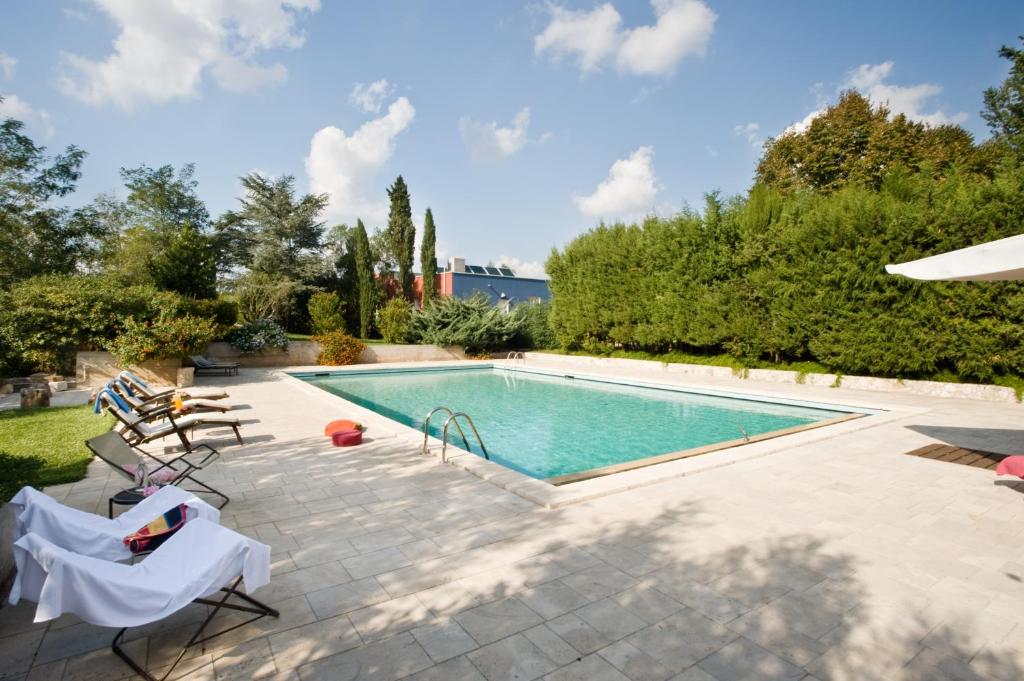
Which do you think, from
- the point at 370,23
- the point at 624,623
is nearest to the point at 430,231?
the point at 370,23

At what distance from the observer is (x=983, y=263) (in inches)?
180

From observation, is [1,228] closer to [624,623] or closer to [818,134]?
[624,623]

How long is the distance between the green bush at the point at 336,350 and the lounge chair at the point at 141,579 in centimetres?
1716

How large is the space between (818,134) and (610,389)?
16.3m

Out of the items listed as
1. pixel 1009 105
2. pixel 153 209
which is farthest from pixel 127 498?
pixel 153 209

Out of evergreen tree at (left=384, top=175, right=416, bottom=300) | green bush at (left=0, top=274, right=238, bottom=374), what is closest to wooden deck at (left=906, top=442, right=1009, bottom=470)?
green bush at (left=0, top=274, right=238, bottom=374)

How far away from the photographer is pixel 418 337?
74.3 ft

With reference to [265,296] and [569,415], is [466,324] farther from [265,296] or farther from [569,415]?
[265,296]

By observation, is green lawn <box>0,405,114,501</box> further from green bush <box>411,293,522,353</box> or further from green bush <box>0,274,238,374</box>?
green bush <box>411,293,522,353</box>

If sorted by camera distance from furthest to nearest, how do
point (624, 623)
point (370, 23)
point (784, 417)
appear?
point (370, 23)
point (784, 417)
point (624, 623)

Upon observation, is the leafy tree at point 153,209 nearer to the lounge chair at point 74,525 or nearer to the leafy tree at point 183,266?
the leafy tree at point 183,266

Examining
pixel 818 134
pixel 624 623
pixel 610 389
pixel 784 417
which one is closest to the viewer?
pixel 624 623

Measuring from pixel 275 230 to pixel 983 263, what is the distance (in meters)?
31.3

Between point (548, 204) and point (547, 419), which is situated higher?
point (548, 204)
